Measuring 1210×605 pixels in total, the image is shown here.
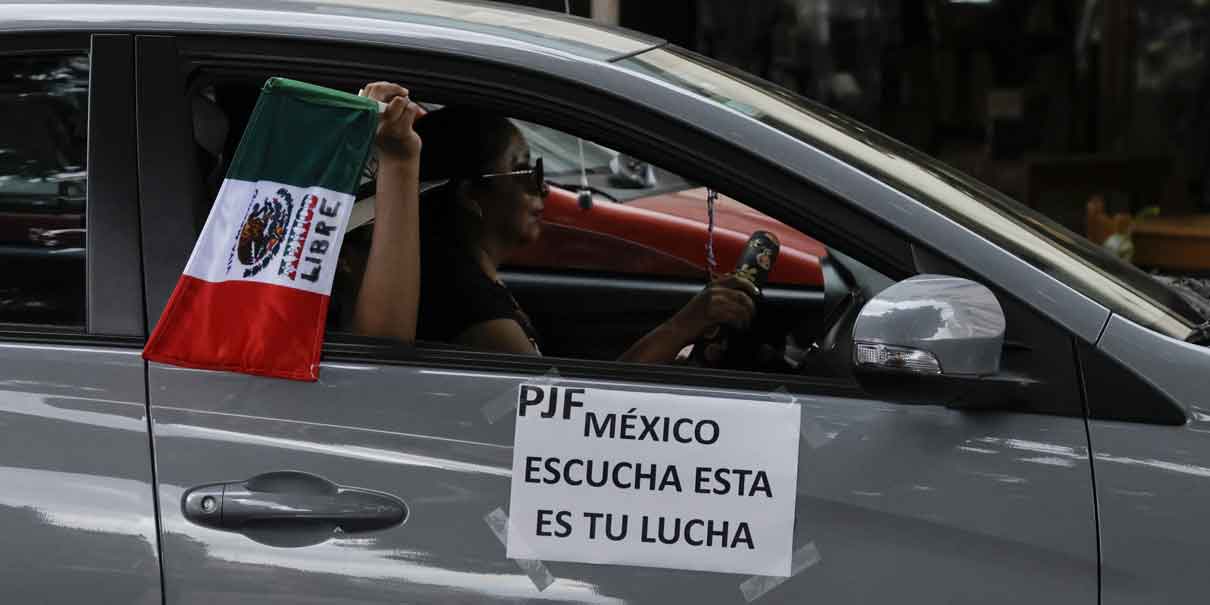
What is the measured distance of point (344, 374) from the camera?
97.7 inches

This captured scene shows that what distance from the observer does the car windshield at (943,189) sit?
2646 millimetres

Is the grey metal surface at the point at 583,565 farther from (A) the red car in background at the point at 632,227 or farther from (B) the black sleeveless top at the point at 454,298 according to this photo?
(A) the red car in background at the point at 632,227

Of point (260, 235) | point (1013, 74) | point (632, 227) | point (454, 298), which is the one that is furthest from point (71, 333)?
point (1013, 74)

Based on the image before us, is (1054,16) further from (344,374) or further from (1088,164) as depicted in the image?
(344,374)

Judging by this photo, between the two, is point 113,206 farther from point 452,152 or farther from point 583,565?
point 583,565

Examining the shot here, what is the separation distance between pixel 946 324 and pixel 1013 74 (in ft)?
31.8

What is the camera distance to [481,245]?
3273 millimetres

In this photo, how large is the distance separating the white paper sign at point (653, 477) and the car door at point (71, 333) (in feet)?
1.88

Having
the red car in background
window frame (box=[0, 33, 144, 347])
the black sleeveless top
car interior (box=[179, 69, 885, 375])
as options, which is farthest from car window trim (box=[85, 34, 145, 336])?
the red car in background

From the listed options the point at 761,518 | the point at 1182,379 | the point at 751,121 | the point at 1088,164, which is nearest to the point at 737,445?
the point at 761,518

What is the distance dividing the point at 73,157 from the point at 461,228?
32.7 inches

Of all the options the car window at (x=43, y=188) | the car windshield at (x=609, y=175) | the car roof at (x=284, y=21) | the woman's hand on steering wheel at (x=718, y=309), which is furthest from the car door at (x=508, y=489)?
the car windshield at (x=609, y=175)

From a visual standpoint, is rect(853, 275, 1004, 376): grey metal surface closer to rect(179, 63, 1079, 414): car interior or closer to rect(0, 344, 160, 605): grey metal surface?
rect(179, 63, 1079, 414): car interior

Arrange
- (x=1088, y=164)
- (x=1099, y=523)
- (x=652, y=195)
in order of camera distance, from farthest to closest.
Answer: (x=1088, y=164) → (x=652, y=195) → (x=1099, y=523)
